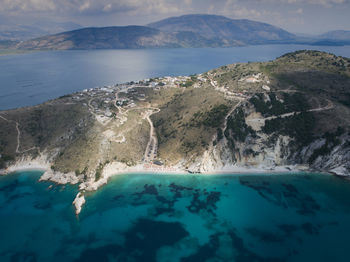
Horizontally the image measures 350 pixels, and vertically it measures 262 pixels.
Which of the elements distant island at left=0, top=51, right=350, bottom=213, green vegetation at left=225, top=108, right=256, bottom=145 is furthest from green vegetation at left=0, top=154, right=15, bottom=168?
green vegetation at left=225, top=108, right=256, bottom=145

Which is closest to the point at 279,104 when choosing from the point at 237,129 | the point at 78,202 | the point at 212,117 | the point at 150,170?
the point at 237,129

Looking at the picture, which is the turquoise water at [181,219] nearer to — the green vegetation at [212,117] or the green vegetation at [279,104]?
the green vegetation at [212,117]

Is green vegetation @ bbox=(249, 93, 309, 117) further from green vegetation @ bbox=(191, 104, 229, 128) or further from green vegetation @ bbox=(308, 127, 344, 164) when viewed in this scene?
green vegetation @ bbox=(308, 127, 344, 164)

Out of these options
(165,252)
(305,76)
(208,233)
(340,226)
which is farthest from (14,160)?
(305,76)

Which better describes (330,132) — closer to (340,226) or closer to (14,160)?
(340,226)

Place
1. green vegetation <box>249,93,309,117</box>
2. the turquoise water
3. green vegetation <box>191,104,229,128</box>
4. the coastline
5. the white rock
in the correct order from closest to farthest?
the turquoise water < the white rock < the coastline < green vegetation <box>191,104,229,128</box> < green vegetation <box>249,93,309,117</box>

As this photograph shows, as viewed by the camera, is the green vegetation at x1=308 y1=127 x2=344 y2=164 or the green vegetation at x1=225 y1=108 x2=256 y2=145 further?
the green vegetation at x1=225 y1=108 x2=256 y2=145

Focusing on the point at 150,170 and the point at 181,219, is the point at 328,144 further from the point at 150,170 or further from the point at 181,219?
the point at 150,170
